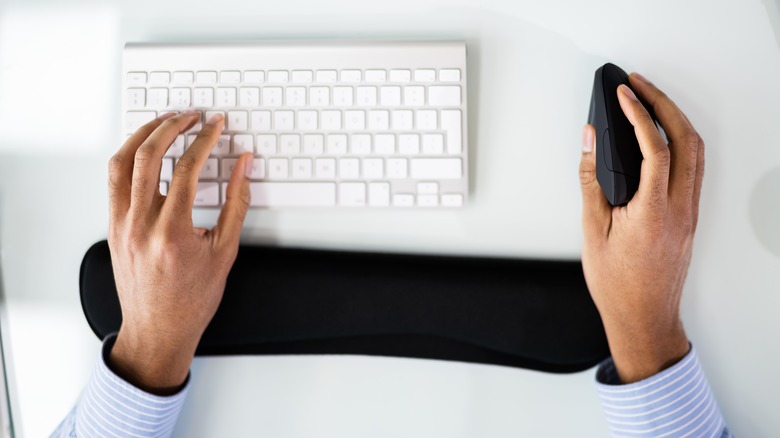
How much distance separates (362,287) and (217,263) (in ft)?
0.68

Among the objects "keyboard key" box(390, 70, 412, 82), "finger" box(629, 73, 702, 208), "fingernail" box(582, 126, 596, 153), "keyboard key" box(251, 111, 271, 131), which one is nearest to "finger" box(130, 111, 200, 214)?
"keyboard key" box(251, 111, 271, 131)

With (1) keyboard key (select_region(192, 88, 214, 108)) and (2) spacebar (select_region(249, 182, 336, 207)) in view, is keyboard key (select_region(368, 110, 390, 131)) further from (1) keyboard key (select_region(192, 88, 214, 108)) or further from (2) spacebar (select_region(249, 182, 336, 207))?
(1) keyboard key (select_region(192, 88, 214, 108))

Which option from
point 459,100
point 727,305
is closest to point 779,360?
point 727,305

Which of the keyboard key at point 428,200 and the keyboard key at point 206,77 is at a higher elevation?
the keyboard key at point 206,77

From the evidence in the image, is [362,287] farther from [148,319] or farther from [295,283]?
[148,319]

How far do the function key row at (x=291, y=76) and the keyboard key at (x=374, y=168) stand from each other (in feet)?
0.38

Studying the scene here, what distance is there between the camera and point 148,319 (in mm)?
653

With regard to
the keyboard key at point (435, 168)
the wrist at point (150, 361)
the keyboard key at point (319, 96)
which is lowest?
the wrist at point (150, 361)

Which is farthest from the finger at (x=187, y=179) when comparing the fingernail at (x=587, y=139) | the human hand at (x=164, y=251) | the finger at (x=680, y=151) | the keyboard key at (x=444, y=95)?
the finger at (x=680, y=151)

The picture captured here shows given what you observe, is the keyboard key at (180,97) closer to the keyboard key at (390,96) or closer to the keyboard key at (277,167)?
the keyboard key at (277,167)

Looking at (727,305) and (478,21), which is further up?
(478,21)

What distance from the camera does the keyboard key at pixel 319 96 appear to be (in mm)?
679

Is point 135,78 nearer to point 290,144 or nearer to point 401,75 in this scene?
point 290,144

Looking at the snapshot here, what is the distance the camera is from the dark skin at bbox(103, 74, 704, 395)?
62 cm
